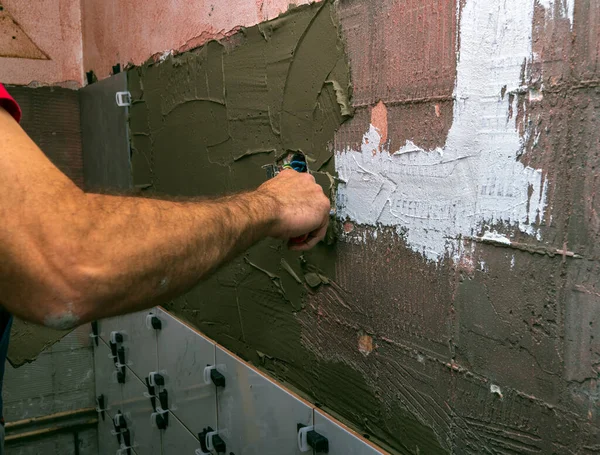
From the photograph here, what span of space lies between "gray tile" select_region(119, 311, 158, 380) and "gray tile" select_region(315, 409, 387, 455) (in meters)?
1.09

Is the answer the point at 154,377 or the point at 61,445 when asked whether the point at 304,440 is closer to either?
the point at 154,377

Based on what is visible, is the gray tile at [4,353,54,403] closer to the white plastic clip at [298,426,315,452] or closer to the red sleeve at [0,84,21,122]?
the white plastic clip at [298,426,315,452]

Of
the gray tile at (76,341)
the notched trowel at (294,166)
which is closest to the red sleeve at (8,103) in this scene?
the notched trowel at (294,166)

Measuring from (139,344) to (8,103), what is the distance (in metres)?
1.70

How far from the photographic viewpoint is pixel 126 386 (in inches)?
92.7

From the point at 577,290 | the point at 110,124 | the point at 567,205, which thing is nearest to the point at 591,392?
the point at 577,290

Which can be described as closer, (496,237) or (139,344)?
(496,237)

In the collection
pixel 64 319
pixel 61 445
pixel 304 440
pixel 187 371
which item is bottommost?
pixel 61 445

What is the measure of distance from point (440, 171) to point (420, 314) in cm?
25

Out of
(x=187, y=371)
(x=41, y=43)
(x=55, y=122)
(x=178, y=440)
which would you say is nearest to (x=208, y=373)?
(x=187, y=371)

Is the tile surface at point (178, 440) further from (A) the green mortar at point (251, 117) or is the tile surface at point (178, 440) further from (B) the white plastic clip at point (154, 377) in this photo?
(A) the green mortar at point (251, 117)

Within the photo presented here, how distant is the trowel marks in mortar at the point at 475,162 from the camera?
0.70 metres

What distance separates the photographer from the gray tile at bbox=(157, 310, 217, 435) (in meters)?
1.61

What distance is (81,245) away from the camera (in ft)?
1.90
